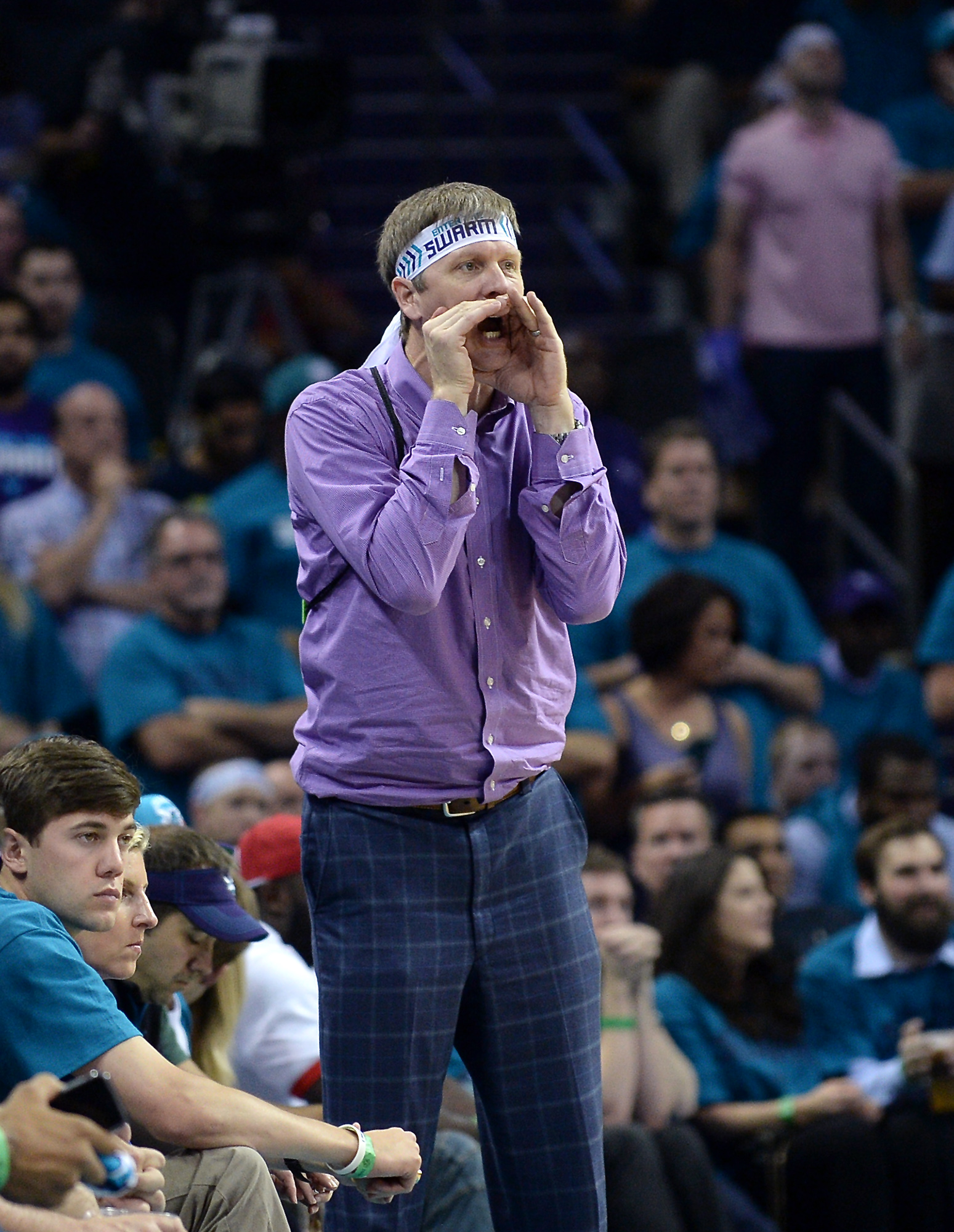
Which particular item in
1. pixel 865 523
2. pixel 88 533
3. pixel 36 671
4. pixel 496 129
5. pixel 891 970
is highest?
pixel 496 129

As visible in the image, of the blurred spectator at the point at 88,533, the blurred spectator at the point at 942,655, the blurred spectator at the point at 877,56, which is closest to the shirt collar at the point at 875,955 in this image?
the blurred spectator at the point at 942,655

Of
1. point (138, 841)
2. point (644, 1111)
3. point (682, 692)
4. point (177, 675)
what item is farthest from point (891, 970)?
point (138, 841)

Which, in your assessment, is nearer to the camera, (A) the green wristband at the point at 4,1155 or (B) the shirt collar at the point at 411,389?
(A) the green wristband at the point at 4,1155

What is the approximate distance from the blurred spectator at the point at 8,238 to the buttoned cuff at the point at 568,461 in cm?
482

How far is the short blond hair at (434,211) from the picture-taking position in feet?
8.71

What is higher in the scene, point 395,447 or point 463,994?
point 395,447

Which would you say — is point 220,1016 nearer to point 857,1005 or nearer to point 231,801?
point 231,801

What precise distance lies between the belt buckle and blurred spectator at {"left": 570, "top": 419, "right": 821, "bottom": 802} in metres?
3.27

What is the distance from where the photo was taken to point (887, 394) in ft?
25.0

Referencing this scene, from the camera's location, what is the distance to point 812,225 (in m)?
7.46

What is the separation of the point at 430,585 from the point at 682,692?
3346 mm

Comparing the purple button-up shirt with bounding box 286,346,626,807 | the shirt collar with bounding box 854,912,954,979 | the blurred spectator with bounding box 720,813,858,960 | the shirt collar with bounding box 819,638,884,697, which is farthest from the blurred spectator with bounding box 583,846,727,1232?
the shirt collar with bounding box 819,638,884,697

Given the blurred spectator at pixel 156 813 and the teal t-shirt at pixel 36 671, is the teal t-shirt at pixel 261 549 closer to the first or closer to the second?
the teal t-shirt at pixel 36 671

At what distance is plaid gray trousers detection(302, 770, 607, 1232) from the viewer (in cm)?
264
